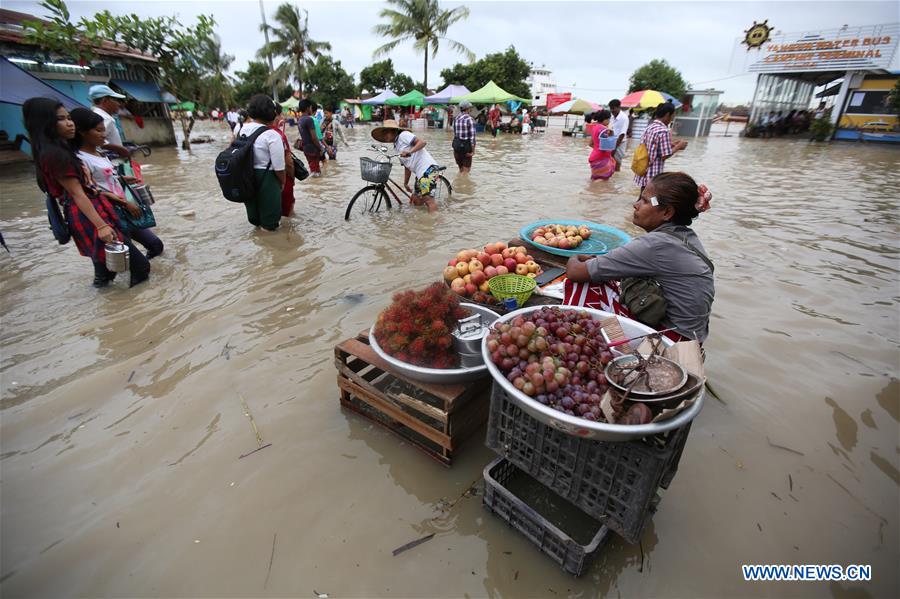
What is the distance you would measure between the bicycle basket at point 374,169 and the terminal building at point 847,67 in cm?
2976

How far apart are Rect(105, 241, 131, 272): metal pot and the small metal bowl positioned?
461cm

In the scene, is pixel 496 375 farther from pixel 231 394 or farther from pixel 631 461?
pixel 231 394

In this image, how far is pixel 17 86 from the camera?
9.31m

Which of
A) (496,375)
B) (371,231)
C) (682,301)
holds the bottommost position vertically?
(371,231)

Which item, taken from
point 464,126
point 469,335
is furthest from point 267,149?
point 464,126

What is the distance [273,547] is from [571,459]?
147 centimetres

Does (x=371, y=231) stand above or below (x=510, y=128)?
below

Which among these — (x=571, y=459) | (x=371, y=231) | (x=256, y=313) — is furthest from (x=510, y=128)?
(x=571, y=459)

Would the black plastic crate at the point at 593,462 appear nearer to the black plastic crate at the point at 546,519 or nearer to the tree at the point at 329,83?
the black plastic crate at the point at 546,519

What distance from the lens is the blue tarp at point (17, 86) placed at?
9025 mm

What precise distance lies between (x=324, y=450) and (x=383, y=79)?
6328 cm

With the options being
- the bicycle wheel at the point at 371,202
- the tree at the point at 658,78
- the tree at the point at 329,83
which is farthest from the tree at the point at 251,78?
the bicycle wheel at the point at 371,202

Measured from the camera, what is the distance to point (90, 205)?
3.71 meters

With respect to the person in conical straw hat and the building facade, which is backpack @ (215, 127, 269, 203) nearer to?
the person in conical straw hat
